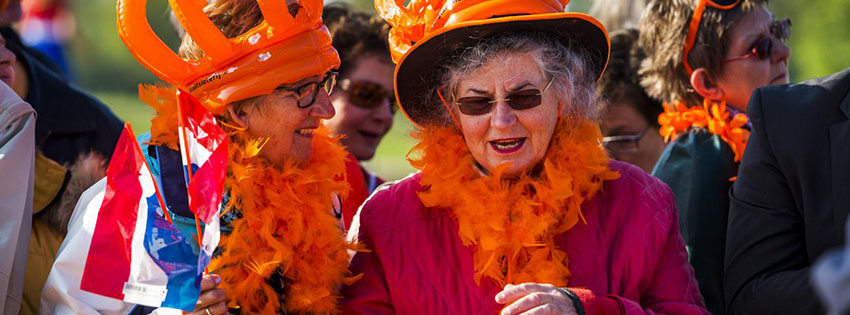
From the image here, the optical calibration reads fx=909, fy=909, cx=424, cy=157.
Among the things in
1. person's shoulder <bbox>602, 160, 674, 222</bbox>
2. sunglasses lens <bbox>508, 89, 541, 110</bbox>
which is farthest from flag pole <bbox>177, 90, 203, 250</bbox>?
person's shoulder <bbox>602, 160, 674, 222</bbox>

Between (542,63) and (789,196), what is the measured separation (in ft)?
2.82

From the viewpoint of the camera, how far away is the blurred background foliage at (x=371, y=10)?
736cm

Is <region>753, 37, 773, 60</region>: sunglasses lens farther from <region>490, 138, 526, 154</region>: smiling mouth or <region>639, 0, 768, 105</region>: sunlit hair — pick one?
<region>490, 138, 526, 154</region>: smiling mouth

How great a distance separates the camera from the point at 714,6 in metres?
3.92

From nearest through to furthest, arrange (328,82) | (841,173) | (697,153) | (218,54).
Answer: (841,173) → (218,54) → (328,82) → (697,153)

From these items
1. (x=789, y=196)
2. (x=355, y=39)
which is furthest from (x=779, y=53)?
(x=355, y=39)

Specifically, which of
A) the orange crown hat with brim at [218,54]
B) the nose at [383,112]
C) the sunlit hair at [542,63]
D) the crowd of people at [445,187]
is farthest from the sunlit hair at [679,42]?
the orange crown hat with brim at [218,54]

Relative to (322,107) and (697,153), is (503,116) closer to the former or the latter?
(322,107)

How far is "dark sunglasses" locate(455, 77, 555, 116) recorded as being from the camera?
2941mm

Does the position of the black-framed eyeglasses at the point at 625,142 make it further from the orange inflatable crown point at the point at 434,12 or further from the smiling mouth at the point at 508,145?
the smiling mouth at the point at 508,145

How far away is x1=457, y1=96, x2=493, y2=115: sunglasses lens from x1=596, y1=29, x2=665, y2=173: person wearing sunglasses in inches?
77.3

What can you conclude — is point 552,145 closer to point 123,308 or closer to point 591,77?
point 591,77

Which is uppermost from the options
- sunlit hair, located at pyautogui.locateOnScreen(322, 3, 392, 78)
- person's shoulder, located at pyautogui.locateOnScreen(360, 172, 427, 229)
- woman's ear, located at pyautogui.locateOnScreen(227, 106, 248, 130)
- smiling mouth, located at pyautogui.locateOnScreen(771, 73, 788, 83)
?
woman's ear, located at pyautogui.locateOnScreen(227, 106, 248, 130)

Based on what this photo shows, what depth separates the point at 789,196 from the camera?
2.66 meters
